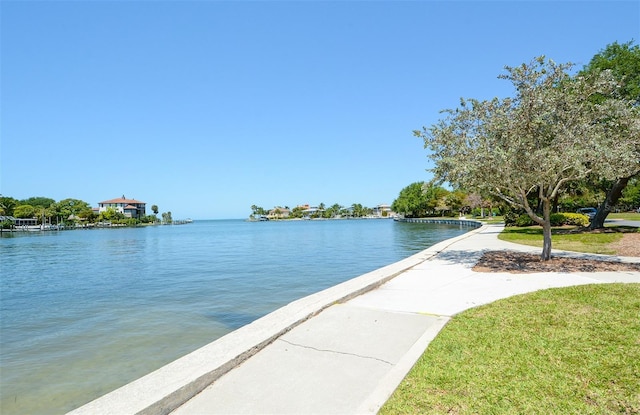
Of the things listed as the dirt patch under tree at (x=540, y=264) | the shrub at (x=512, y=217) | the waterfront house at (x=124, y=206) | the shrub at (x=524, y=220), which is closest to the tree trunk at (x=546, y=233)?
the dirt patch under tree at (x=540, y=264)

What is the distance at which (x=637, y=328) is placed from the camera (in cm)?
516

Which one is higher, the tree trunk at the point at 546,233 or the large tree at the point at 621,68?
the large tree at the point at 621,68

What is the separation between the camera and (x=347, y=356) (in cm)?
457

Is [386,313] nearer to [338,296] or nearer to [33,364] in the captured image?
[338,296]

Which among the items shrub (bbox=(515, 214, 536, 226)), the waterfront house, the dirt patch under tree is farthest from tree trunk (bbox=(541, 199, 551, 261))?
the waterfront house

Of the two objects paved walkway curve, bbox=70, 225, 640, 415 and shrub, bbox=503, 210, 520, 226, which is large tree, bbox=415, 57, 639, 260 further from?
shrub, bbox=503, 210, 520, 226

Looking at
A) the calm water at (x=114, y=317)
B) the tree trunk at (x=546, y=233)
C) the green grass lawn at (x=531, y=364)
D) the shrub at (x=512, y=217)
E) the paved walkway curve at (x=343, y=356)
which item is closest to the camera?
the green grass lawn at (x=531, y=364)

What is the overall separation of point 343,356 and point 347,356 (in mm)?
50

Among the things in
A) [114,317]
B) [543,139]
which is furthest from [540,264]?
[114,317]

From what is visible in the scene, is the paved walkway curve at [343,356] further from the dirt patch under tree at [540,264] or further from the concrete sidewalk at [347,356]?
the dirt patch under tree at [540,264]

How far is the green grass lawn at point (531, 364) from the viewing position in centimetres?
337

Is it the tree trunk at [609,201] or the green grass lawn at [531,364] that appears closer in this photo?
the green grass lawn at [531,364]

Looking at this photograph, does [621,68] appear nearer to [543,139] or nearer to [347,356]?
[543,139]

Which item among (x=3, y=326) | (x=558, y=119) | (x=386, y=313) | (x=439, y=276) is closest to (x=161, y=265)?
(x=3, y=326)
